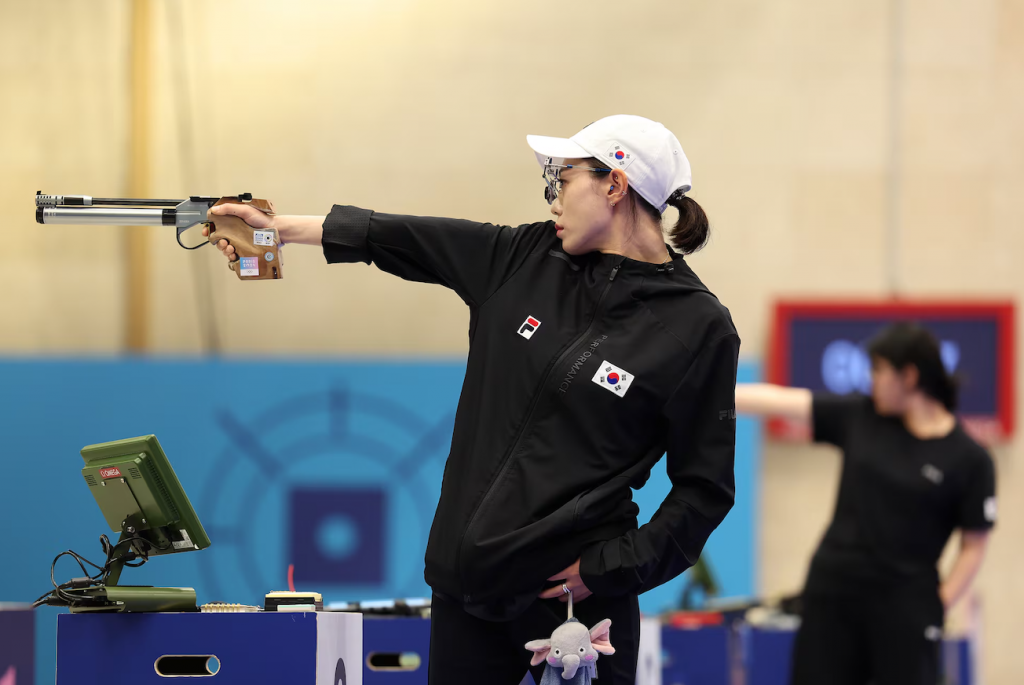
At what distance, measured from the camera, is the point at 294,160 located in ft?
17.4

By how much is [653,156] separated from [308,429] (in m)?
3.27

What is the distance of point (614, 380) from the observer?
6.04 feet

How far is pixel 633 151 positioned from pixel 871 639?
7.04 feet

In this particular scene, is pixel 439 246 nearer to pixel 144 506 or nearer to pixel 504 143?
pixel 144 506

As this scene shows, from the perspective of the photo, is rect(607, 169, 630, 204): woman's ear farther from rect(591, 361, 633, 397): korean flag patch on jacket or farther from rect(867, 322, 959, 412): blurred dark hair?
rect(867, 322, 959, 412): blurred dark hair

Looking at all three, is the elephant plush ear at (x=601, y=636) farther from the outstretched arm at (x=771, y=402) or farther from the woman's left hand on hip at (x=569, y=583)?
the outstretched arm at (x=771, y=402)

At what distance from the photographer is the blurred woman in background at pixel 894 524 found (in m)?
3.31

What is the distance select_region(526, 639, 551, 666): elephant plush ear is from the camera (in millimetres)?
1798

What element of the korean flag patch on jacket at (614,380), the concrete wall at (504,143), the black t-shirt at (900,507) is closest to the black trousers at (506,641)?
the korean flag patch on jacket at (614,380)

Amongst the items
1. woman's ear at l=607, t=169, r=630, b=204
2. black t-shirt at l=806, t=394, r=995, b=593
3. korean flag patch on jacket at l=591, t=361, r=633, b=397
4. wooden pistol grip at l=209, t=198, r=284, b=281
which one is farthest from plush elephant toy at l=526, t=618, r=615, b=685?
black t-shirt at l=806, t=394, r=995, b=593

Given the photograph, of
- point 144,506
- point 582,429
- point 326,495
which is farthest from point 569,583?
point 326,495

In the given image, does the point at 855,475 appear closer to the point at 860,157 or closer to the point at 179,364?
the point at 860,157

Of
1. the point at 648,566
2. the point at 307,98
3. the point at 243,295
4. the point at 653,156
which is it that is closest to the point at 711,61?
the point at 307,98

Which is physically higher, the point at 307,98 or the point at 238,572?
the point at 307,98
